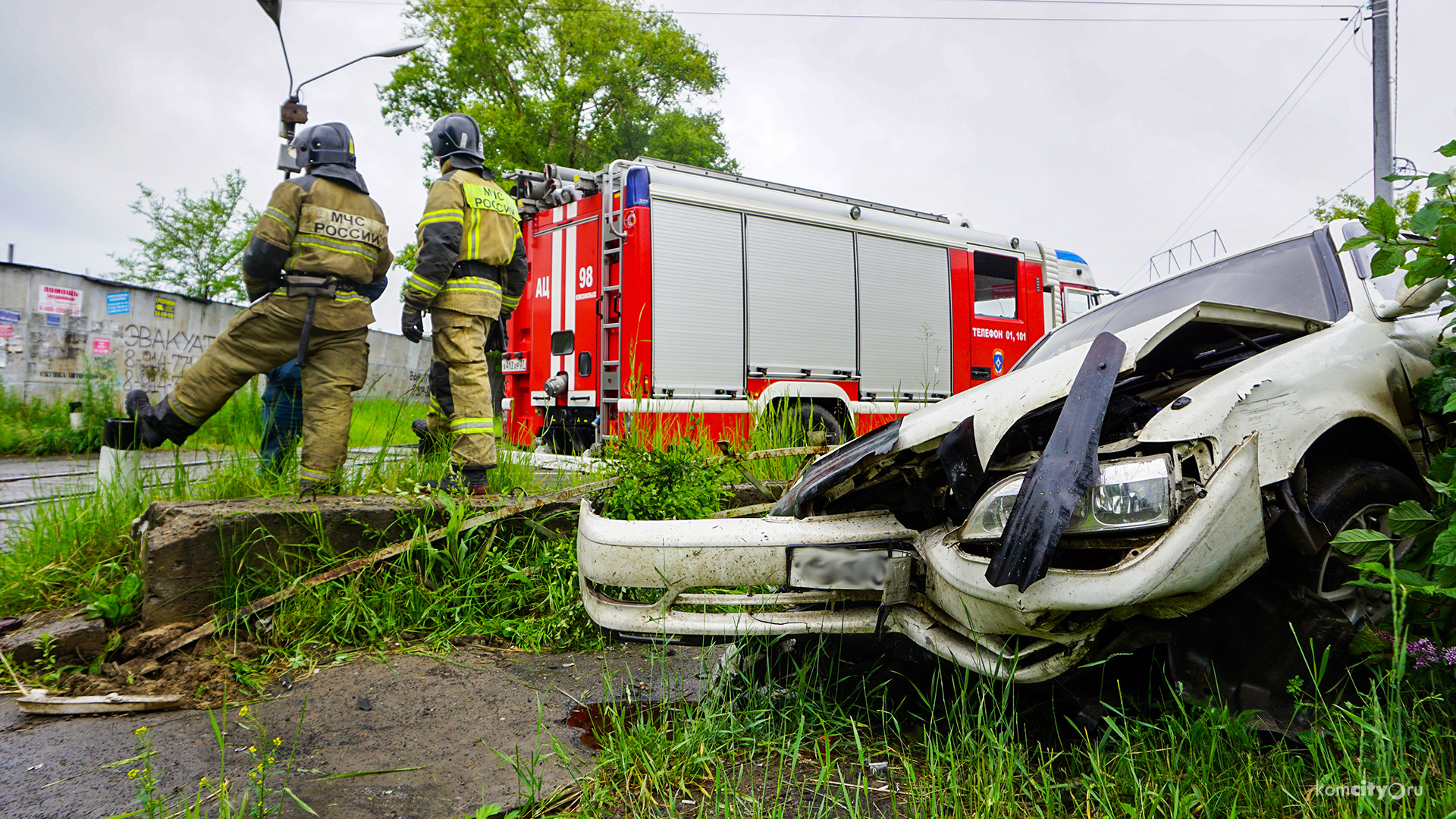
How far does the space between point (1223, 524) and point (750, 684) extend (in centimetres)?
138

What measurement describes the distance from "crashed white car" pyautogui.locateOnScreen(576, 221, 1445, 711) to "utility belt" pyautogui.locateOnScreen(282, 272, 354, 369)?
2033 mm

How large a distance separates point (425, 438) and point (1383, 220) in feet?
13.4

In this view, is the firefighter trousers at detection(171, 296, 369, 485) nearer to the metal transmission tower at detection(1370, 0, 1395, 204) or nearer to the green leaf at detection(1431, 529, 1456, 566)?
the green leaf at detection(1431, 529, 1456, 566)

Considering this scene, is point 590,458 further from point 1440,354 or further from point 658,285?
point 1440,354

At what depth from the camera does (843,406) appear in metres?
7.53

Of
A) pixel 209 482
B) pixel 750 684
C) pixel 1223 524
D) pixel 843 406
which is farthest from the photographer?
pixel 843 406

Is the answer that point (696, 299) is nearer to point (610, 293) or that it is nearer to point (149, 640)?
point (610, 293)

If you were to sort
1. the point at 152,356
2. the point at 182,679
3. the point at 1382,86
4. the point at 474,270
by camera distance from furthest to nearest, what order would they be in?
1. the point at 152,356
2. the point at 1382,86
3. the point at 474,270
4. the point at 182,679

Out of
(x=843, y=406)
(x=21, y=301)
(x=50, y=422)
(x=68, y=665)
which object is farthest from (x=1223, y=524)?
(x=21, y=301)

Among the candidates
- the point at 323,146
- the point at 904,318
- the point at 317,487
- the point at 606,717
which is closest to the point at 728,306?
the point at 904,318

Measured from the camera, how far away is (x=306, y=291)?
12.2 ft

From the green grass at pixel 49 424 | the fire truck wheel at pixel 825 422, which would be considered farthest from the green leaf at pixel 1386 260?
the green grass at pixel 49 424

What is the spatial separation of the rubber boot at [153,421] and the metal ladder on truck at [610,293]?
3.05 m

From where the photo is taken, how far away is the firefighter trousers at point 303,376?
3.66 meters
